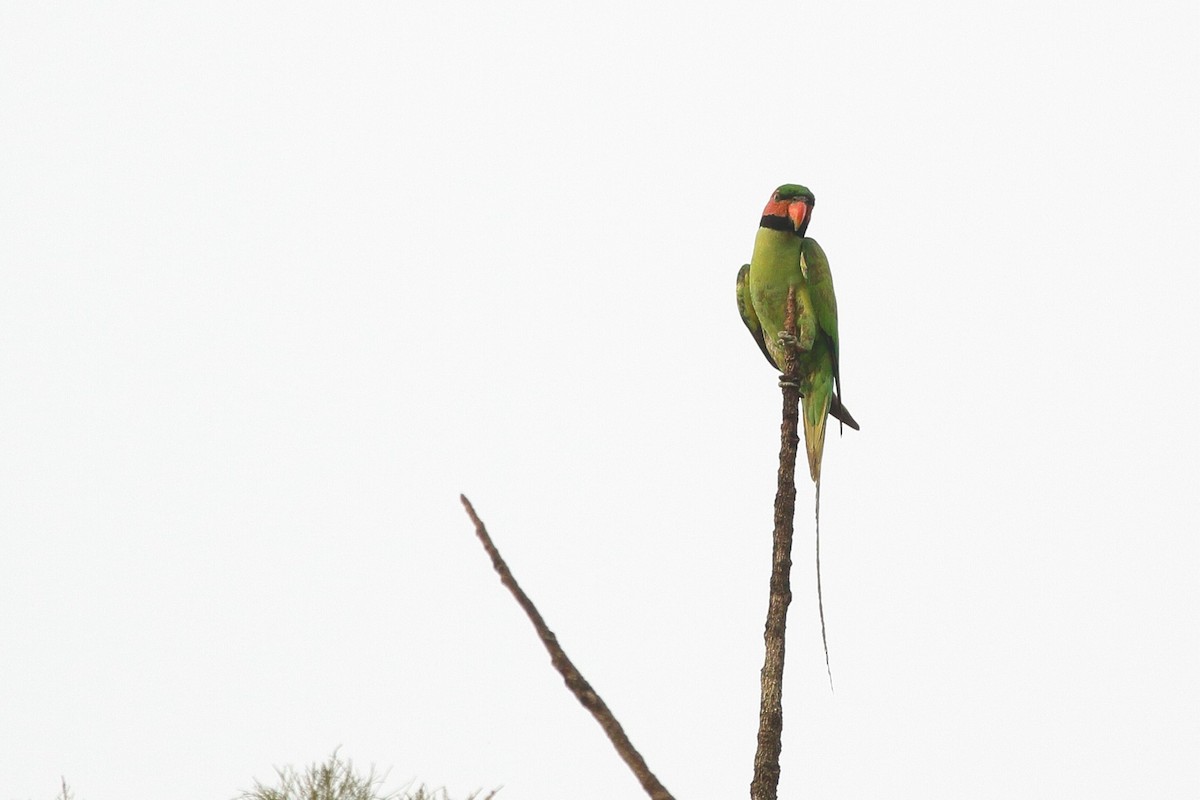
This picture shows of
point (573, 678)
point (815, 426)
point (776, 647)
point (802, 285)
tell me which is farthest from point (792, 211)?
point (573, 678)

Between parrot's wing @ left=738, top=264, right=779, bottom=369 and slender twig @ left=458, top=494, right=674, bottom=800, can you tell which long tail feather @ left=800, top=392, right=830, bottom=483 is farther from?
slender twig @ left=458, top=494, right=674, bottom=800

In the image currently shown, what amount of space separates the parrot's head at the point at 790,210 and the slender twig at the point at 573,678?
5628 millimetres

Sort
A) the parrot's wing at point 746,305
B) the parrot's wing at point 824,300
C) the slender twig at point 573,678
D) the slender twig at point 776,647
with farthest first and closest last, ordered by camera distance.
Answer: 1. the parrot's wing at point 746,305
2. the parrot's wing at point 824,300
3. the slender twig at point 776,647
4. the slender twig at point 573,678

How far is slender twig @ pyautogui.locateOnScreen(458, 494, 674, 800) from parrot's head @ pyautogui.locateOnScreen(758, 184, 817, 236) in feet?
18.5

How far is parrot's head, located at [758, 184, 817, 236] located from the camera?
6879mm

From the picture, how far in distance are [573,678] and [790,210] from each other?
570cm

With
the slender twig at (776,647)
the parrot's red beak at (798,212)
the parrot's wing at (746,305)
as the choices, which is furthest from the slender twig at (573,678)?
the parrot's wing at (746,305)

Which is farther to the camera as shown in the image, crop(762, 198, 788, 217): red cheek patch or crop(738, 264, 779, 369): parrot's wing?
crop(738, 264, 779, 369): parrot's wing

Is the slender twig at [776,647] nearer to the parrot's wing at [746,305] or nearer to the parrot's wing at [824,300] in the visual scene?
the parrot's wing at [824,300]

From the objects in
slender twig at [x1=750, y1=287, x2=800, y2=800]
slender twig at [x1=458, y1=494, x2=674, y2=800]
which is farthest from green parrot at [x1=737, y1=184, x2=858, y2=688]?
slender twig at [x1=458, y1=494, x2=674, y2=800]

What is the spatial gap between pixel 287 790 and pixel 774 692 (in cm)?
363

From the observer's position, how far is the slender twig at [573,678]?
1426 millimetres

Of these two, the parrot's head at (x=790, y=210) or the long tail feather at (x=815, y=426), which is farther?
the parrot's head at (x=790, y=210)

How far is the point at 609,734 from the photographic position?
145 centimetres
